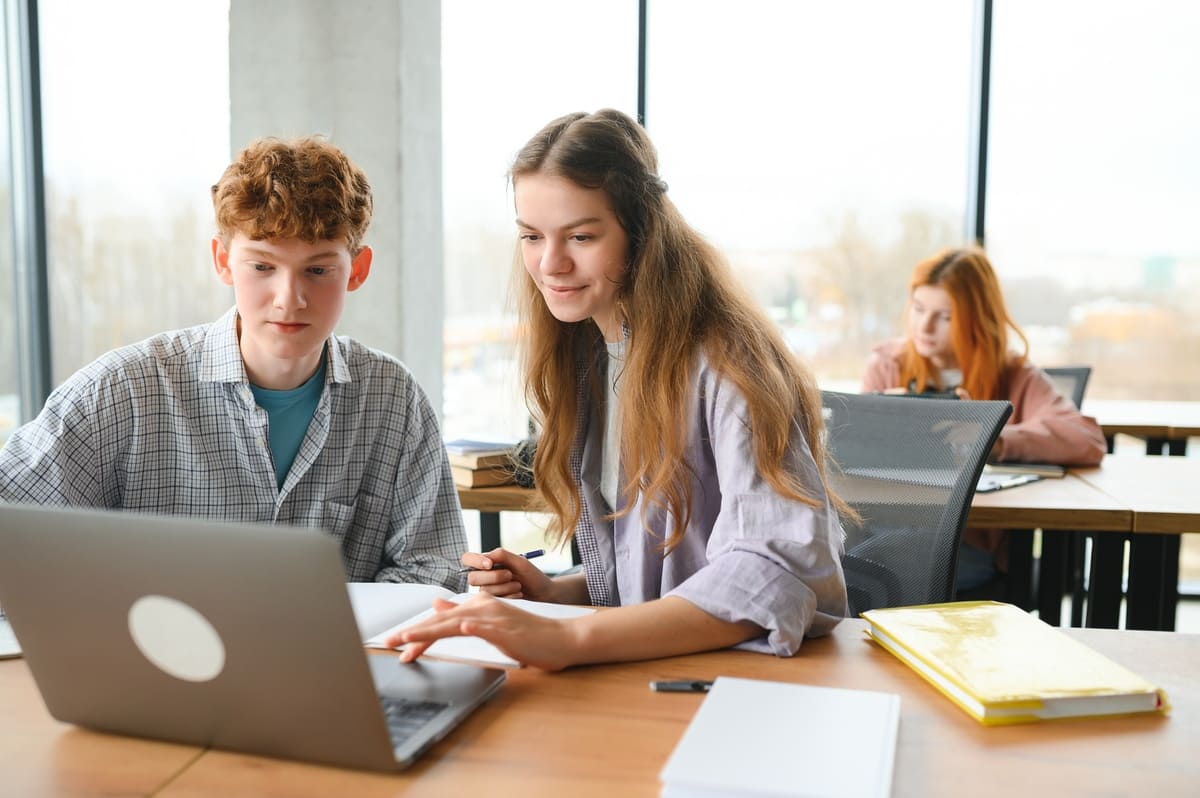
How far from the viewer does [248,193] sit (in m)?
1.56

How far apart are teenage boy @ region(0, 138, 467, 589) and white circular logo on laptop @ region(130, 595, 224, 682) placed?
73 centimetres

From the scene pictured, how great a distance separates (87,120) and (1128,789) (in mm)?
3850

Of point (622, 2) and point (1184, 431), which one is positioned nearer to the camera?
point (1184, 431)

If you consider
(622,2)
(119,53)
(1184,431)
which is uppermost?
(622,2)

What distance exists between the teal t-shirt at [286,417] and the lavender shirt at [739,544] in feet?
1.75

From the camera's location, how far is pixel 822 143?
14.1ft

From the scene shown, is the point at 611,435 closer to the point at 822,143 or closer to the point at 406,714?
the point at 406,714

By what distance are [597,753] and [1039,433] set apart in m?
2.16

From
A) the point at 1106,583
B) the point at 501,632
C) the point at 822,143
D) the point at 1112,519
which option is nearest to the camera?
the point at 501,632

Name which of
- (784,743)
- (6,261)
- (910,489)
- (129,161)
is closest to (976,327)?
(910,489)

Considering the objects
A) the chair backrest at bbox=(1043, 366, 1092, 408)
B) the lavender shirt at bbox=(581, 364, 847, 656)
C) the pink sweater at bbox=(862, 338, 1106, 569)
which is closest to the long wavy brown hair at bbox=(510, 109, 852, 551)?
the lavender shirt at bbox=(581, 364, 847, 656)

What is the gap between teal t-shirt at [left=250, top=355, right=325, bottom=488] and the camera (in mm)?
1677

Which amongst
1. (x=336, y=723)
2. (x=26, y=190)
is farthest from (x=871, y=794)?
(x=26, y=190)

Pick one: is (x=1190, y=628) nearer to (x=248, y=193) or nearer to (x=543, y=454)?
(x=543, y=454)
